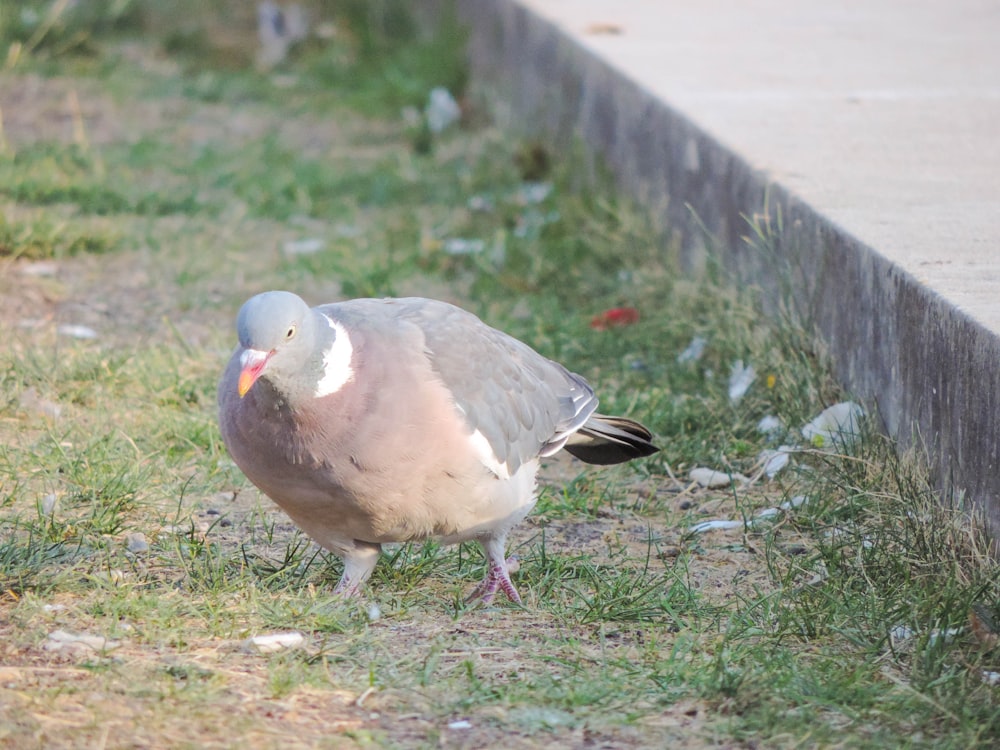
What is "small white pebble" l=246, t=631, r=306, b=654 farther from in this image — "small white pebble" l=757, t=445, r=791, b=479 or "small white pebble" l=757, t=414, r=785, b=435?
"small white pebble" l=757, t=414, r=785, b=435

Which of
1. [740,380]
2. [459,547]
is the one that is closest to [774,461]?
[740,380]

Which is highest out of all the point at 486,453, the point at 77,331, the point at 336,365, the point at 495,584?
the point at 336,365

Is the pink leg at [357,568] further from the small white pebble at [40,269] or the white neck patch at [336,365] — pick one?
the small white pebble at [40,269]

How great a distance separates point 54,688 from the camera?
256 cm

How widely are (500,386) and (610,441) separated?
56 cm

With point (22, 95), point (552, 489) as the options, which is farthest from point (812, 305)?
point (22, 95)

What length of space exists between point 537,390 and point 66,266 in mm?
3069

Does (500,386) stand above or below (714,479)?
above

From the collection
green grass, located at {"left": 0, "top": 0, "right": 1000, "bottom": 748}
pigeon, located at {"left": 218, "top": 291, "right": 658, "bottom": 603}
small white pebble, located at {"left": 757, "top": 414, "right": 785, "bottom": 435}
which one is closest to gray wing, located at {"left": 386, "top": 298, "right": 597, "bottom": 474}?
pigeon, located at {"left": 218, "top": 291, "right": 658, "bottom": 603}

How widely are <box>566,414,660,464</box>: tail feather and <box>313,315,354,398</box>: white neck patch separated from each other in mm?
879

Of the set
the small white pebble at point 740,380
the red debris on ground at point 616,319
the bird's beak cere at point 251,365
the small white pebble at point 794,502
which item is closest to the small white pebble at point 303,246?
the red debris on ground at point 616,319

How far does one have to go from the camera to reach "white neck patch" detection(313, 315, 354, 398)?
2.86m

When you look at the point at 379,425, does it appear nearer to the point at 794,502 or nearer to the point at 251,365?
the point at 251,365

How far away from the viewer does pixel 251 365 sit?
273 cm
